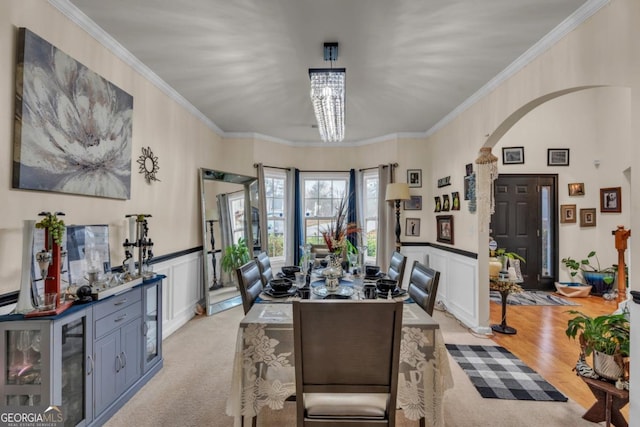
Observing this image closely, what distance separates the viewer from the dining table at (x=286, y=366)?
1552 millimetres

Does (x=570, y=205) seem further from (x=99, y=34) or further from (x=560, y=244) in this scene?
(x=99, y=34)

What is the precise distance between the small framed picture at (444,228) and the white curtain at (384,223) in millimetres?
734

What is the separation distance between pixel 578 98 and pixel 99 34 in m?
7.05

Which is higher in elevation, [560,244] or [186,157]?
[186,157]

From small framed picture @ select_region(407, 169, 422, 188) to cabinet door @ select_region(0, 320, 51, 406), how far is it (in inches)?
183

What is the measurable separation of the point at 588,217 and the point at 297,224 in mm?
5210

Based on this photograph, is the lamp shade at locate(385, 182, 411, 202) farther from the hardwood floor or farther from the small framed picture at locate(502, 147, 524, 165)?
the small framed picture at locate(502, 147, 524, 165)

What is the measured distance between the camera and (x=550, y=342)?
3.19 m

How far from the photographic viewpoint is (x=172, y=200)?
3508 millimetres

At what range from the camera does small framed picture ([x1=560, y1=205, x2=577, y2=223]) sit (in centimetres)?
537

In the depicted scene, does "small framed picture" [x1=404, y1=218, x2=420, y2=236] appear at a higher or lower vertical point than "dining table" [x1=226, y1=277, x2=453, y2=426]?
higher

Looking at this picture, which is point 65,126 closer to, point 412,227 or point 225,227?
point 225,227

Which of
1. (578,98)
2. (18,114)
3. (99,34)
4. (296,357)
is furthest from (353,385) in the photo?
(578,98)

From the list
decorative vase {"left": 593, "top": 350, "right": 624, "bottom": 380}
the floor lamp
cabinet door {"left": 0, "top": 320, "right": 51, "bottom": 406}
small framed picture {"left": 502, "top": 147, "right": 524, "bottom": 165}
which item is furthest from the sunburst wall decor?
small framed picture {"left": 502, "top": 147, "right": 524, "bottom": 165}
